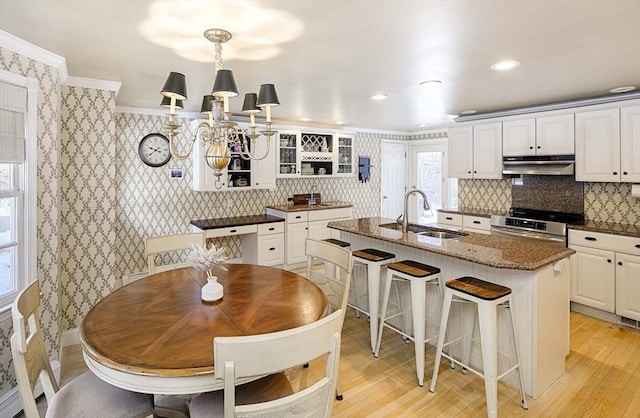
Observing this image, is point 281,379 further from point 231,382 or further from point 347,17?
point 347,17

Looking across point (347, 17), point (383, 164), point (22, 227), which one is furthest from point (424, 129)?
point (22, 227)

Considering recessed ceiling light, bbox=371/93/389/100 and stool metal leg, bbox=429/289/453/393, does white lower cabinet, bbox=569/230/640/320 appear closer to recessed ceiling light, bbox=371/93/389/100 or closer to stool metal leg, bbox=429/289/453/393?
stool metal leg, bbox=429/289/453/393

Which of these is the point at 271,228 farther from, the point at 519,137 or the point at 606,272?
the point at 606,272

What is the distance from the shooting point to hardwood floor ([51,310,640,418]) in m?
2.17

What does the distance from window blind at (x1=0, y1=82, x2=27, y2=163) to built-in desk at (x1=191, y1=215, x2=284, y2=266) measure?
242 cm

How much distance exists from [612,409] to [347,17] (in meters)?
2.85

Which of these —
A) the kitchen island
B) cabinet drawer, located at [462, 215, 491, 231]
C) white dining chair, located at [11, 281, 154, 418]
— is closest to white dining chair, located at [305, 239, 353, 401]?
the kitchen island

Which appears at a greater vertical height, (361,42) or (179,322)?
(361,42)

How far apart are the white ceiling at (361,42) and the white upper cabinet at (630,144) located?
17.1 inches

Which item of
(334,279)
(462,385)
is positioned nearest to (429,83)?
(334,279)

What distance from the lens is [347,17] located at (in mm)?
1877

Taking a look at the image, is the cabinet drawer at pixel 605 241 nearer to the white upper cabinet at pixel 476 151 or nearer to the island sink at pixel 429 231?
the white upper cabinet at pixel 476 151

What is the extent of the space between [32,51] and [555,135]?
4965 millimetres

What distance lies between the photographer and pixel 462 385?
95.7 inches
